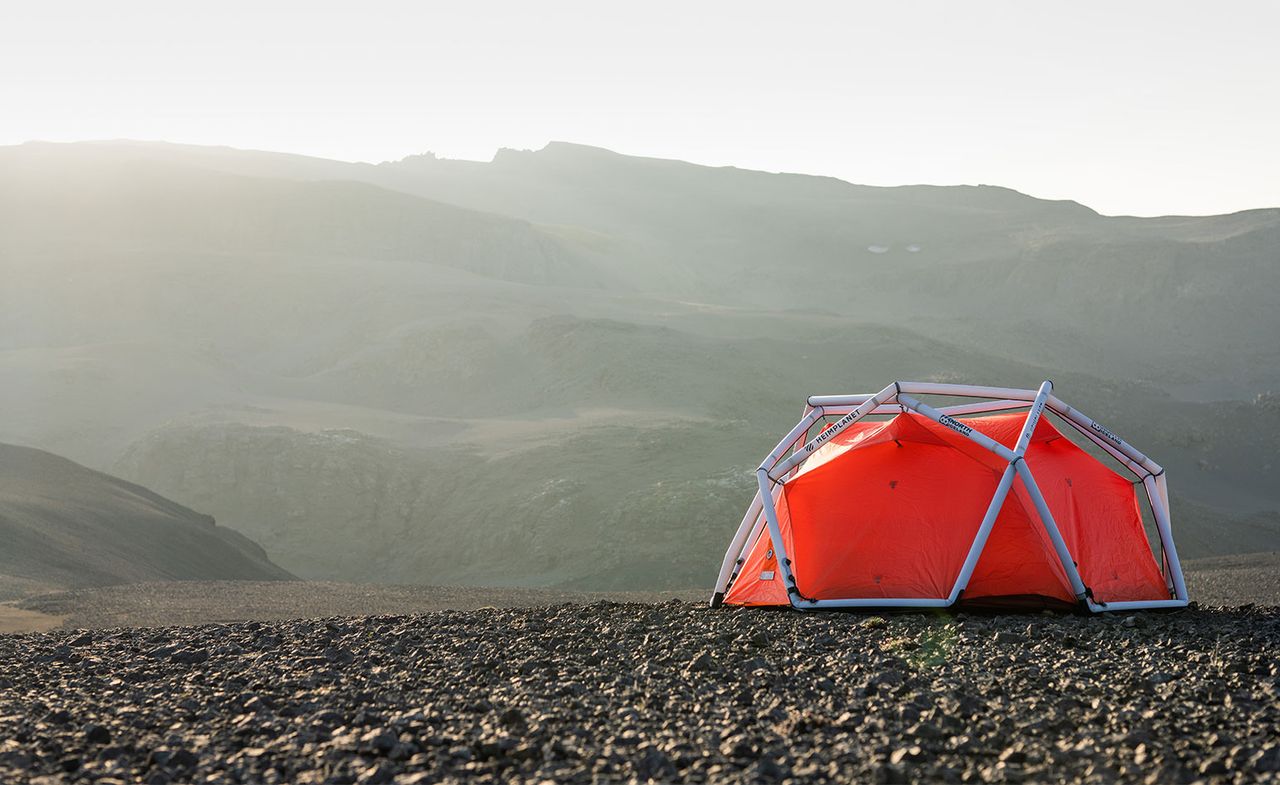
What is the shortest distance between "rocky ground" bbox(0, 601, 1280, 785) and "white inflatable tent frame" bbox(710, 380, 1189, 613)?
0.63 metres

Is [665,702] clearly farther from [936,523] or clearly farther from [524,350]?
[524,350]

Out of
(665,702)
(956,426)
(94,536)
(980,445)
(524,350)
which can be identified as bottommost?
(94,536)

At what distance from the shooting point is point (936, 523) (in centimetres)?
1177

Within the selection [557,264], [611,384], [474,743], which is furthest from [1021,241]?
[474,743]

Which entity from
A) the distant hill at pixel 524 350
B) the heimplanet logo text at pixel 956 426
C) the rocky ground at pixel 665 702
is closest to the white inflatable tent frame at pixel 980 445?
the heimplanet logo text at pixel 956 426

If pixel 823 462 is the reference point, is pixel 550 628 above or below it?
below

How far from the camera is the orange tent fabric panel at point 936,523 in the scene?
11.6 meters

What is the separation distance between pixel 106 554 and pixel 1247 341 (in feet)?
300

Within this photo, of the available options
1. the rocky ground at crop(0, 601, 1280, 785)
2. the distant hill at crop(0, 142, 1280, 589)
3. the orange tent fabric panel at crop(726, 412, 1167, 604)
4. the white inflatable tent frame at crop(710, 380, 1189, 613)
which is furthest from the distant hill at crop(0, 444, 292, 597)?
the orange tent fabric panel at crop(726, 412, 1167, 604)

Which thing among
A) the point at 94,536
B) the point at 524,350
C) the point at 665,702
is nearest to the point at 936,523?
the point at 665,702

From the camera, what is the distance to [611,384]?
57250 mm

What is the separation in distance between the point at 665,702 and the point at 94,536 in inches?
823

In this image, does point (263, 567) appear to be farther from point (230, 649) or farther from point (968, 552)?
point (968, 552)

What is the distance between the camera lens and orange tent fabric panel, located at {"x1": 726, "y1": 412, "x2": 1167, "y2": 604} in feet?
38.1
